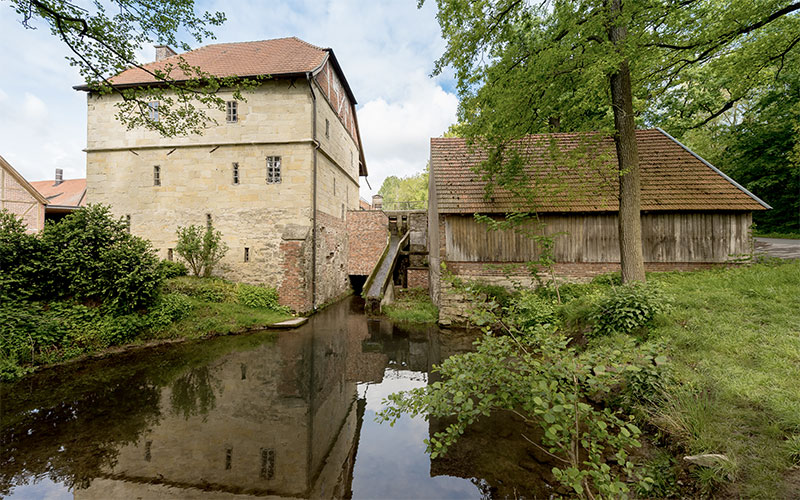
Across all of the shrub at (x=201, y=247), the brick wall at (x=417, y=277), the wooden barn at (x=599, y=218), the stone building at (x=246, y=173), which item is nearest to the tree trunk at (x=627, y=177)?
the wooden barn at (x=599, y=218)

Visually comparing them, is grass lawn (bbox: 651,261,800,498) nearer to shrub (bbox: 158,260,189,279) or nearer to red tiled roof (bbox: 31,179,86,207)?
shrub (bbox: 158,260,189,279)

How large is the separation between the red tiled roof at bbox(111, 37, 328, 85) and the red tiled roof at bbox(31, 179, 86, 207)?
606 inches

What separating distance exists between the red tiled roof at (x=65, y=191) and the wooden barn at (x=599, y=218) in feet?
90.2

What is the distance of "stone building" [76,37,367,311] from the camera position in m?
11.2

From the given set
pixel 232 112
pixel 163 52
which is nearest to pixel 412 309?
pixel 232 112

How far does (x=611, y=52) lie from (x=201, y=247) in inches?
535

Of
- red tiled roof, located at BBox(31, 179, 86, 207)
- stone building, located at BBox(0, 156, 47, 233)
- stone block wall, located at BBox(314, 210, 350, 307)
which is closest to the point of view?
stone block wall, located at BBox(314, 210, 350, 307)

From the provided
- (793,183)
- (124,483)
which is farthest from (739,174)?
(124,483)

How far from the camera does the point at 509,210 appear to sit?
9492 mm

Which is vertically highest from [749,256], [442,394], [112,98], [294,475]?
[112,98]

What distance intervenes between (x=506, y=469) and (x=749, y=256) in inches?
438

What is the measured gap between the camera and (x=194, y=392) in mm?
5520

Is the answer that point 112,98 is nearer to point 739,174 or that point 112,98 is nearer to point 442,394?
point 442,394

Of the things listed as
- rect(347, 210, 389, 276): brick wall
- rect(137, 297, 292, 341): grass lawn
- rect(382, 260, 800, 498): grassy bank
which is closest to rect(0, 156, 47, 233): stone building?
rect(137, 297, 292, 341): grass lawn
